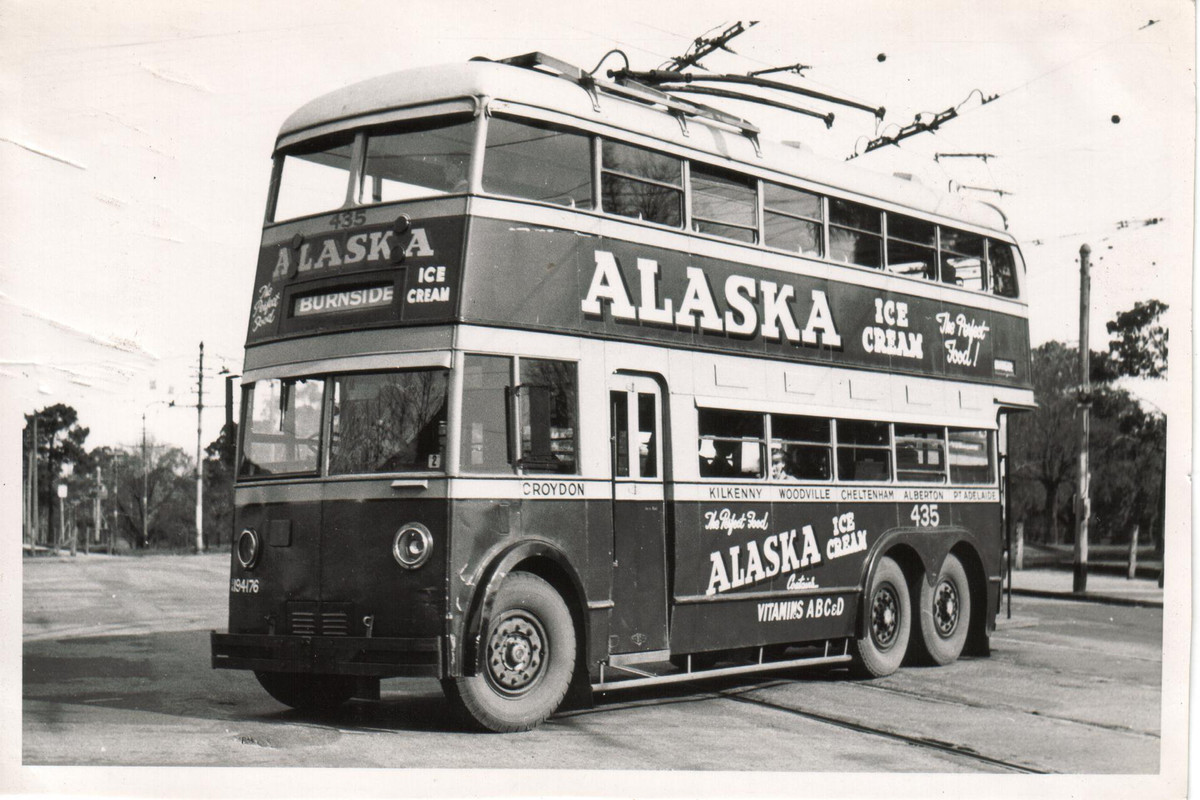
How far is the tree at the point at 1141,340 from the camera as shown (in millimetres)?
9555

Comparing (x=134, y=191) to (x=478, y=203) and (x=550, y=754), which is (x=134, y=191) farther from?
(x=550, y=754)

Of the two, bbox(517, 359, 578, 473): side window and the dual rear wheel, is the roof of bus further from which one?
the dual rear wheel

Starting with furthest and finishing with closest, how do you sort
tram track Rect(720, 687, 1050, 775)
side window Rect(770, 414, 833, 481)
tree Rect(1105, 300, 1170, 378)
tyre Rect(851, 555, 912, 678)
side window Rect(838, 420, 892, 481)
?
tyre Rect(851, 555, 912, 678)
side window Rect(838, 420, 892, 481)
side window Rect(770, 414, 833, 481)
tree Rect(1105, 300, 1170, 378)
tram track Rect(720, 687, 1050, 775)

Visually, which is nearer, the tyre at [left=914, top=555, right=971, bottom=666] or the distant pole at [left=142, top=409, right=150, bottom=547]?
the tyre at [left=914, top=555, right=971, bottom=666]

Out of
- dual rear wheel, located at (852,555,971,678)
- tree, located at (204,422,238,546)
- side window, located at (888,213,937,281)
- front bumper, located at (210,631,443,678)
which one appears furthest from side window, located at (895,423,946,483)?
tree, located at (204,422,238,546)

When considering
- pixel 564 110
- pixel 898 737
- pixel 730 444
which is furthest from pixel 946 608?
pixel 564 110

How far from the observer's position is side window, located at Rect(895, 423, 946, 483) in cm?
1179

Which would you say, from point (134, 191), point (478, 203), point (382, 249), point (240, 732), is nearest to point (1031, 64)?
point (478, 203)

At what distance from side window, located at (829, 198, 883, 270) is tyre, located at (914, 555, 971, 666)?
313 cm

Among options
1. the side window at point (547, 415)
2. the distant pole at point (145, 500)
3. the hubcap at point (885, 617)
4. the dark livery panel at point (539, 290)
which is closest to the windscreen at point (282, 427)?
the dark livery panel at point (539, 290)

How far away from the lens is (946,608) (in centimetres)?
1252

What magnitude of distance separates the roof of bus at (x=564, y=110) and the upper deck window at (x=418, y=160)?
19 cm

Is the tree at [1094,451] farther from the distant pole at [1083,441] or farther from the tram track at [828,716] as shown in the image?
the tram track at [828,716]

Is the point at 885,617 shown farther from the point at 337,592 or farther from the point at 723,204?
the point at 337,592
